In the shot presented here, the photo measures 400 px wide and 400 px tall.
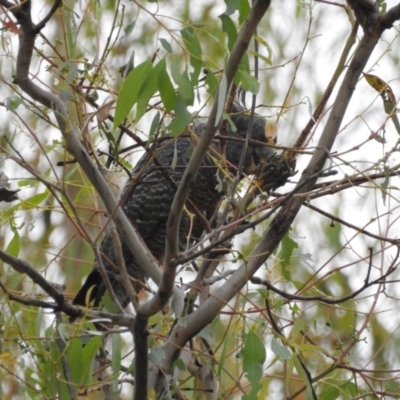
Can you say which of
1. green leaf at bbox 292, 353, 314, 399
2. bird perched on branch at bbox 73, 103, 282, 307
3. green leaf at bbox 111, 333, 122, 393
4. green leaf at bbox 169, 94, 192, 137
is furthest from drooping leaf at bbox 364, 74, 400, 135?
bird perched on branch at bbox 73, 103, 282, 307

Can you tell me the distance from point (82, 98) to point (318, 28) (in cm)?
283

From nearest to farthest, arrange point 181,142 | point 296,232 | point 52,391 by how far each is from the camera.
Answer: point 52,391 → point 181,142 → point 296,232

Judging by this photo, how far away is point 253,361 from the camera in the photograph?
175cm

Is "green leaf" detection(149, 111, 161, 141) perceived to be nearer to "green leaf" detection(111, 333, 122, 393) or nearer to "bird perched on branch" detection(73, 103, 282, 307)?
"green leaf" detection(111, 333, 122, 393)

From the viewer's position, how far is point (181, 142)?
3.10 metres

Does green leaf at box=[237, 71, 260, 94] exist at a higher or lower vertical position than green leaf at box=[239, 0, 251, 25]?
lower

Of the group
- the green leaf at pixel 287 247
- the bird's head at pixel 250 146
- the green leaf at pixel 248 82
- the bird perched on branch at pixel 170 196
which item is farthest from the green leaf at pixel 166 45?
the bird perched on branch at pixel 170 196

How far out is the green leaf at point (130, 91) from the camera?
5.16ft

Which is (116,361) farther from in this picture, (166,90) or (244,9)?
(244,9)

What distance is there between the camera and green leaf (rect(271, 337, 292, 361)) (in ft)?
5.55

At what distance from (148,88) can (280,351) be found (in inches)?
24.2

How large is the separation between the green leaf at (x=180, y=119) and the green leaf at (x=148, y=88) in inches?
2.3

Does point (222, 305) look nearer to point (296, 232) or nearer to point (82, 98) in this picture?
point (82, 98)

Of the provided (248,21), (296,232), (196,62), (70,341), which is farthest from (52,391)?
(296,232)
